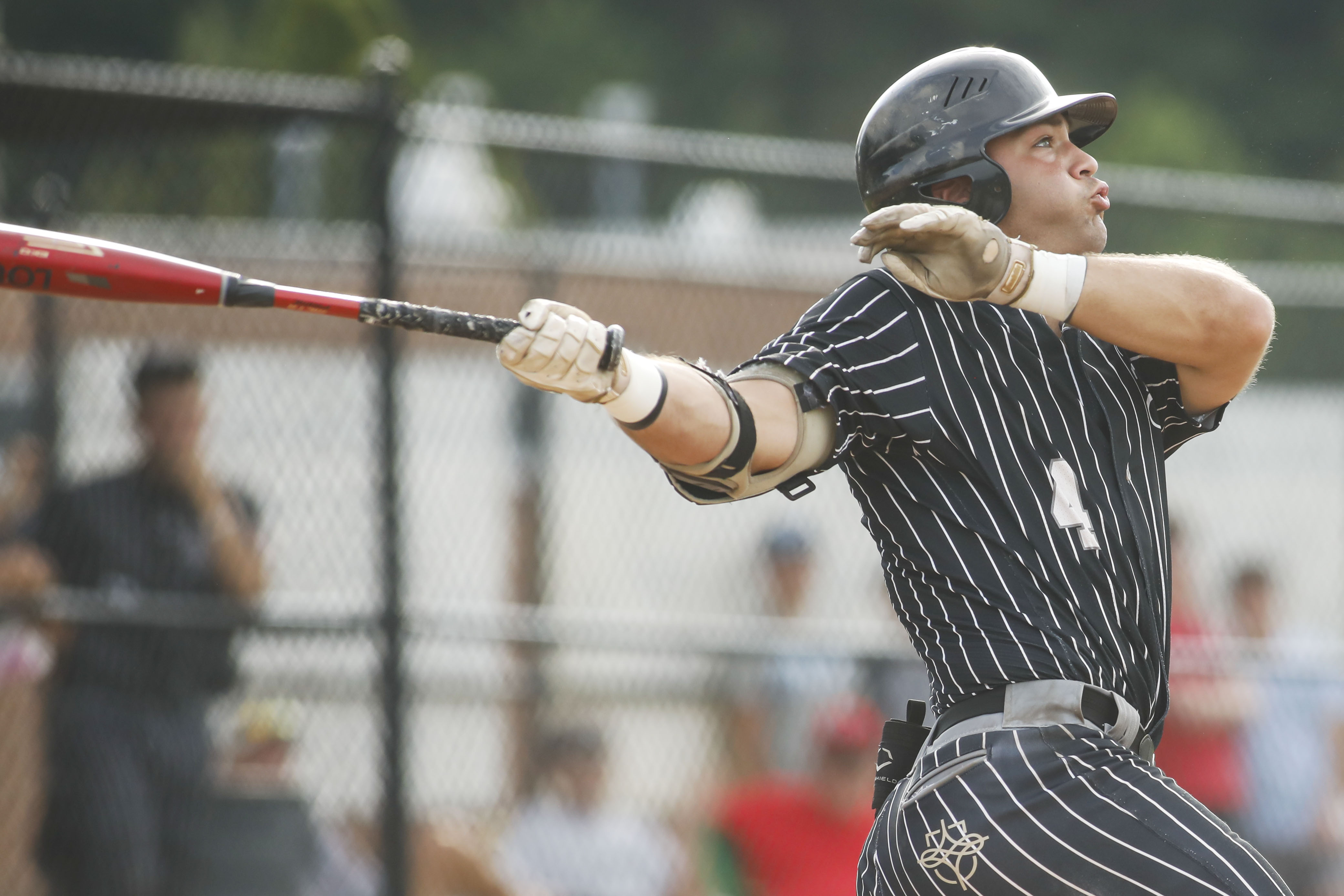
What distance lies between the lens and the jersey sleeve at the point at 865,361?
2.40m

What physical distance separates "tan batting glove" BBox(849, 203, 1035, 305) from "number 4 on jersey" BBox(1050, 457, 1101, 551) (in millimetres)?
320

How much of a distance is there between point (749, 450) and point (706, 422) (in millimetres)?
86

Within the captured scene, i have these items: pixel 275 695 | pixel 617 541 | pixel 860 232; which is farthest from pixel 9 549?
pixel 860 232

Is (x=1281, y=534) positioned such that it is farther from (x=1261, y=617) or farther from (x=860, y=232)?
(x=860, y=232)

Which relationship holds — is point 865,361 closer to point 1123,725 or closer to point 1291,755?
point 1123,725

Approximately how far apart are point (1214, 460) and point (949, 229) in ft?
15.0

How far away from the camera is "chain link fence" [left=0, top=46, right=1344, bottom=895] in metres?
4.73

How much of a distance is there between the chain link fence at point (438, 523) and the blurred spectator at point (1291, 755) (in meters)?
0.02

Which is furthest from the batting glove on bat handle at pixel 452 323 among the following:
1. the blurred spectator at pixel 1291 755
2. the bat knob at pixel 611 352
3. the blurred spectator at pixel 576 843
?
the blurred spectator at pixel 1291 755

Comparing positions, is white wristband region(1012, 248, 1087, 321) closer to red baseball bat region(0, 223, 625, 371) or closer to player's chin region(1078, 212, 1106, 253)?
player's chin region(1078, 212, 1106, 253)

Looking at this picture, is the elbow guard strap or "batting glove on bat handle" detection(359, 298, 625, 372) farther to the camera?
the elbow guard strap

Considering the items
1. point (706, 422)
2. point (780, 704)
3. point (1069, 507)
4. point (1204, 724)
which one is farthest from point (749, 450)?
point (1204, 724)

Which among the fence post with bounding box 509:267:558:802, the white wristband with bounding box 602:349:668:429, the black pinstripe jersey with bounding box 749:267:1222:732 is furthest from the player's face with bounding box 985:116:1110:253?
the fence post with bounding box 509:267:558:802

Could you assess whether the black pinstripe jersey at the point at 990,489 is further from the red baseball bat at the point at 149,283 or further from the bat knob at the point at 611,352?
the red baseball bat at the point at 149,283
